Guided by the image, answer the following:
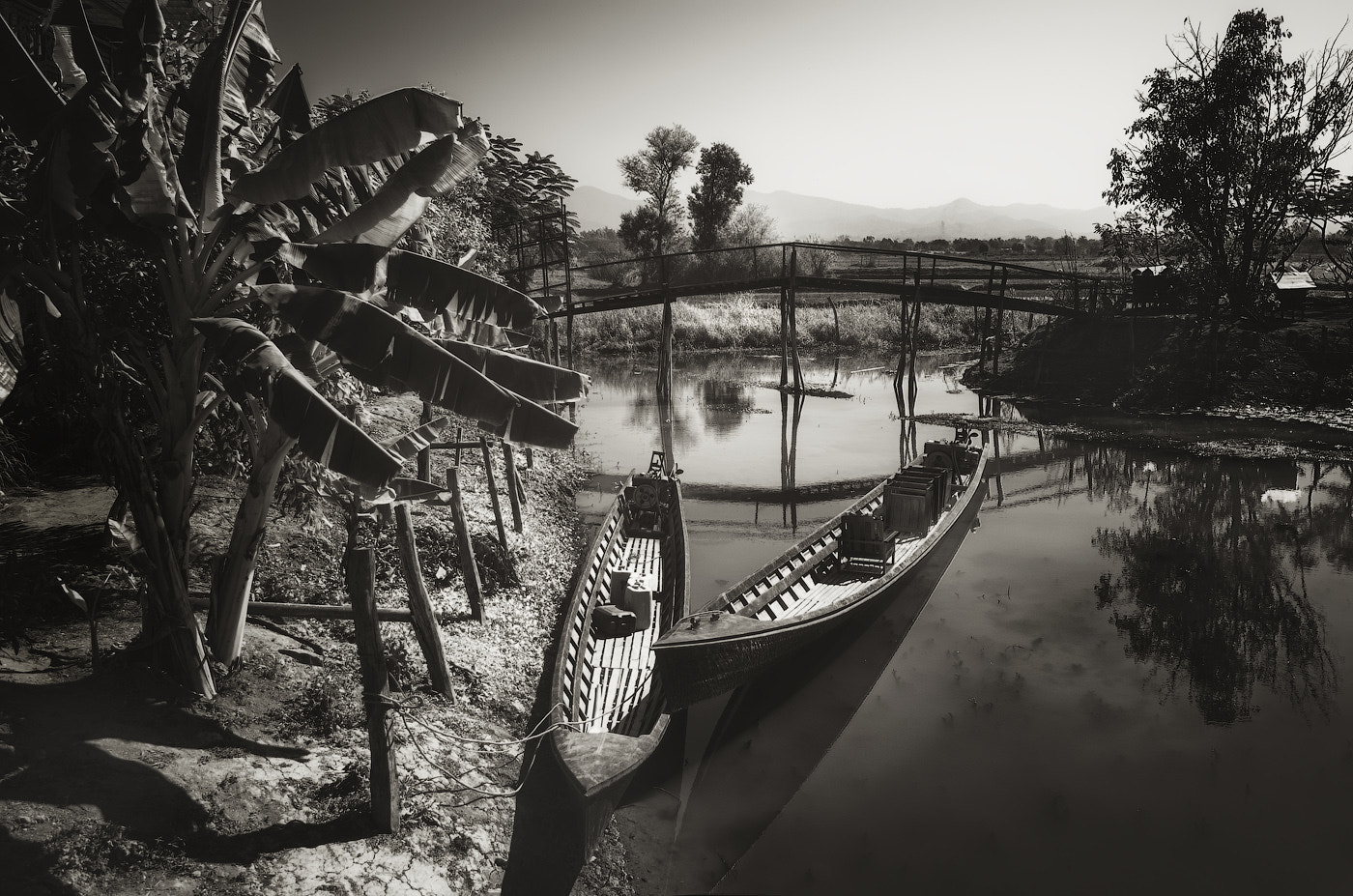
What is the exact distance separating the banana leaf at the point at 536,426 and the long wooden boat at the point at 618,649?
96.4 inches

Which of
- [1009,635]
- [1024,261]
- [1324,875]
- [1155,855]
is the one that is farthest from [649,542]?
[1024,261]

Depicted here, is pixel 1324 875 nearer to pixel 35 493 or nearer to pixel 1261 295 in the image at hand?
pixel 35 493

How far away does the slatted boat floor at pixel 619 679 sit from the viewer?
7.68 metres

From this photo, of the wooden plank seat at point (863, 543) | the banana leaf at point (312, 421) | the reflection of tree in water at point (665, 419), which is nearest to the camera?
the banana leaf at point (312, 421)

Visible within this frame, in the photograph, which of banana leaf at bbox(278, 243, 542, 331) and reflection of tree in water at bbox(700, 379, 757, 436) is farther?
reflection of tree in water at bbox(700, 379, 757, 436)

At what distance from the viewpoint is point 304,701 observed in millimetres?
6730

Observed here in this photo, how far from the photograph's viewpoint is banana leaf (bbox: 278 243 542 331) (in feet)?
18.8

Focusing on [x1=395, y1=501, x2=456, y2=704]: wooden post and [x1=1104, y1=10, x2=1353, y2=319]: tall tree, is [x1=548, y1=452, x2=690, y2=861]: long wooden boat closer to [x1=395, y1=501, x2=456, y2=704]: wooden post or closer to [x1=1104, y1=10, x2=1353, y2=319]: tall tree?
[x1=395, y1=501, x2=456, y2=704]: wooden post

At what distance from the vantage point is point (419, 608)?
25.5 feet

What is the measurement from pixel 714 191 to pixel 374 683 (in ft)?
177

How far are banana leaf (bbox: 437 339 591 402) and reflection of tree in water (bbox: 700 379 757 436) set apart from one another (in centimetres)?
1889

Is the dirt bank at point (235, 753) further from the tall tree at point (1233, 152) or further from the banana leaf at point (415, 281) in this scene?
the tall tree at point (1233, 152)

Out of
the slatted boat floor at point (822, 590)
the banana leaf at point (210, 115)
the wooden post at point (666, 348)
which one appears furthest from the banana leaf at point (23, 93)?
the wooden post at point (666, 348)

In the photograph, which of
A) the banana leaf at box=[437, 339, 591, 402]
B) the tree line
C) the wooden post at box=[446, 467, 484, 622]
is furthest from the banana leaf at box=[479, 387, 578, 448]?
the tree line
